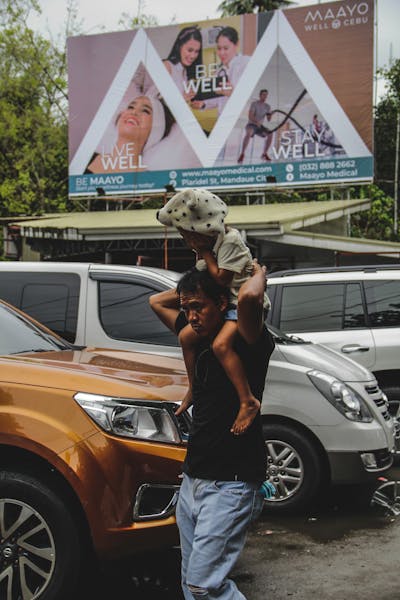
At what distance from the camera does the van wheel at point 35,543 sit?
3.64m

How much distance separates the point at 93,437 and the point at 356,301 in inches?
192

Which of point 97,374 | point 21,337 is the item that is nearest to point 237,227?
point 21,337

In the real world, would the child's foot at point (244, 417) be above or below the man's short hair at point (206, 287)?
below

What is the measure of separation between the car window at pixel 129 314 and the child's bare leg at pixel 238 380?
3524mm

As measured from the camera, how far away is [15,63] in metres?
30.5

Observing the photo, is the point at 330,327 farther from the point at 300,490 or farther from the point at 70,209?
the point at 70,209

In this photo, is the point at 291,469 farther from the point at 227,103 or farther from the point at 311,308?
the point at 227,103

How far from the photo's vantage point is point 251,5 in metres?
37.3

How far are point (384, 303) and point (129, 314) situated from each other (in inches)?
110

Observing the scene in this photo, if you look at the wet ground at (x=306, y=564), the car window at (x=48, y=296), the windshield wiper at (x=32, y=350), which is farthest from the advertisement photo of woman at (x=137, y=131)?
the windshield wiper at (x=32, y=350)

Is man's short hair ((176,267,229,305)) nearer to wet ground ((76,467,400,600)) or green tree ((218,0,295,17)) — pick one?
wet ground ((76,467,400,600))

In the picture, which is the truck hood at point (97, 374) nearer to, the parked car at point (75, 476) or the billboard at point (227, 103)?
the parked car at point (75, 476)

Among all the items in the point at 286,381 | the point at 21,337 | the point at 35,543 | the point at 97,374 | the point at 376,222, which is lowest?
the point at 35,543

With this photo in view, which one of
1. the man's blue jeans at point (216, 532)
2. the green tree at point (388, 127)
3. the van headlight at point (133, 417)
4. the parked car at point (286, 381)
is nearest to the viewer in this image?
the man's blue jeans at point (216, 532)
